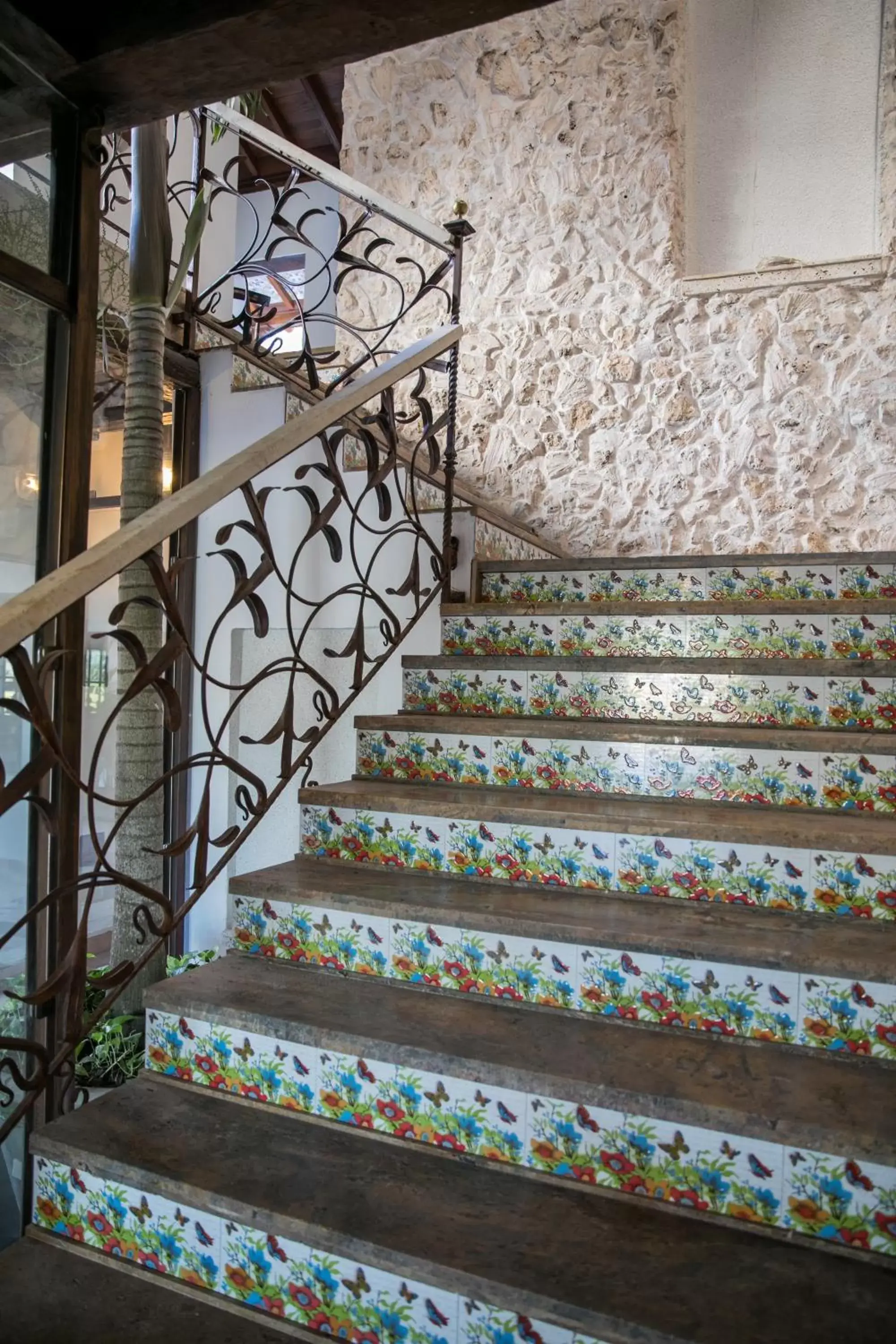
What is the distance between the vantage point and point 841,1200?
1.17 meters

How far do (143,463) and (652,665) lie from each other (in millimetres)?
1520

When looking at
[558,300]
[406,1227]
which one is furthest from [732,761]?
[558,300]

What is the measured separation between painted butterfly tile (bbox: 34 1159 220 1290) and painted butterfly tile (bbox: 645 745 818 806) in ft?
4.04

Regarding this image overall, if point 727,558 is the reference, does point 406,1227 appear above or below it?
below

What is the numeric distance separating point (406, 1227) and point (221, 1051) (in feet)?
1.71

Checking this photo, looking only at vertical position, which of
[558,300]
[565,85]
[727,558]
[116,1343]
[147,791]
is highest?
[565,85]

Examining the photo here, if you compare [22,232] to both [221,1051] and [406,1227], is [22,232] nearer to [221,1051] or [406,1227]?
[221,1051]

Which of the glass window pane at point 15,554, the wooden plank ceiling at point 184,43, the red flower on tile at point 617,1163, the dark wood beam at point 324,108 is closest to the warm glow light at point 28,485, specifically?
the glass window pane at point 15,554

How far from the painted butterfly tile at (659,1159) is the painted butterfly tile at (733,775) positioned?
0.85 m

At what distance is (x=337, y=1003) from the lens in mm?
1605

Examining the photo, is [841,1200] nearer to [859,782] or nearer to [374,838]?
[859,782]

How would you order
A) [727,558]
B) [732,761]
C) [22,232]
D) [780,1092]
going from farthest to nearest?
1. [727,558]
2. [732,761]
3. [22,232]
4. [780,1092]

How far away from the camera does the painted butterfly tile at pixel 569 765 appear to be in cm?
205

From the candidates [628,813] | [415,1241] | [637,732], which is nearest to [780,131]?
[637,732]
